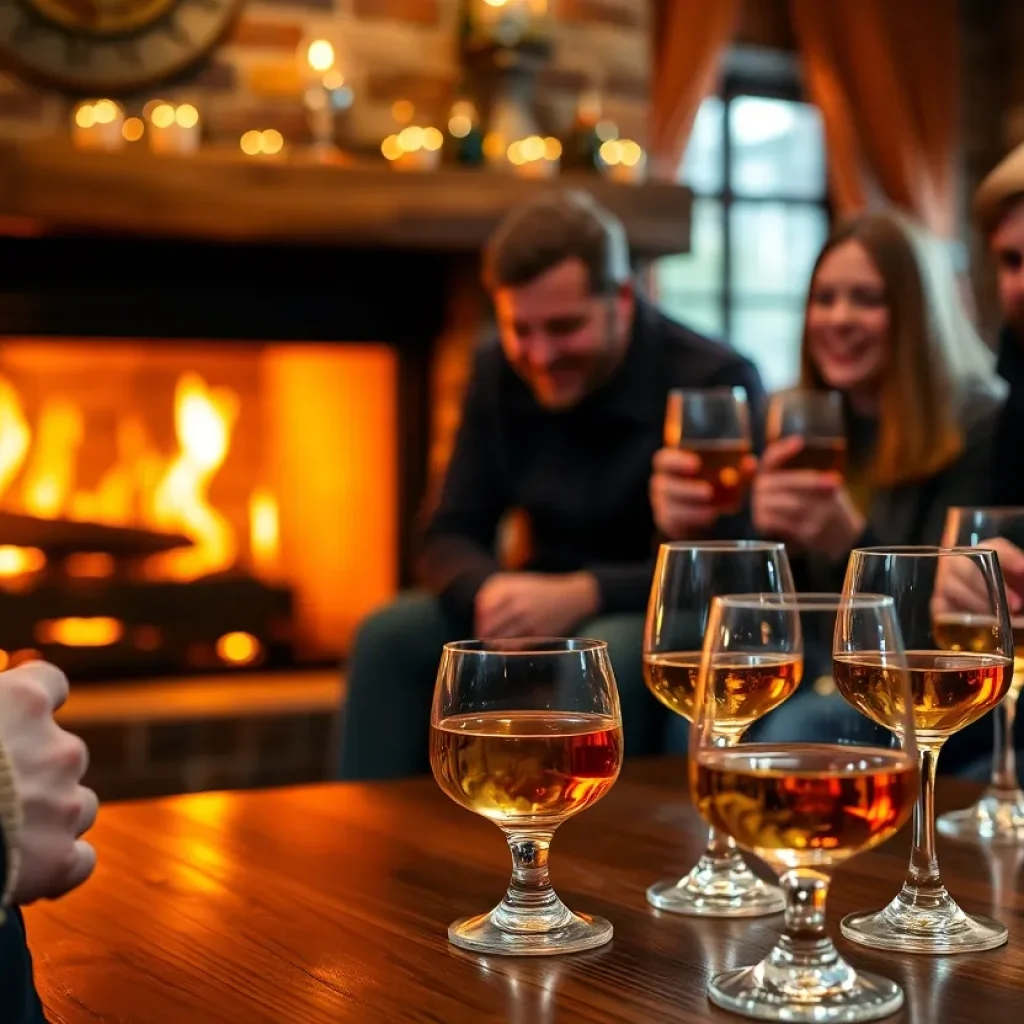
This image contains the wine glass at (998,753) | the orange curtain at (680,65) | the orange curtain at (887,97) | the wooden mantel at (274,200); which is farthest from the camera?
the orange curtain at (887,97)

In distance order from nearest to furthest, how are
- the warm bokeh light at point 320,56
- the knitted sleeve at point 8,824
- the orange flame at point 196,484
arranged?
1. the knitted sleeve at point 8,824
2. the warm bokeh light at point 320,56
3. the orange flame at point 196,484

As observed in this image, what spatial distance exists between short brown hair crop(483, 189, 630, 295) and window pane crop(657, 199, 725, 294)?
303 cm

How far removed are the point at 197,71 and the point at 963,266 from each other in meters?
3.03

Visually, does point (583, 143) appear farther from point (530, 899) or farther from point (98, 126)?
point (530, 899)

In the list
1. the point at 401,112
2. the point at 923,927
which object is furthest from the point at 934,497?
the point at 401,112

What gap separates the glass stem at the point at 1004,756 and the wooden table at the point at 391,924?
0.19ft

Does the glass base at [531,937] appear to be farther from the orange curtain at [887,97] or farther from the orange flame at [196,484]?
the orange curtain at [887,97]

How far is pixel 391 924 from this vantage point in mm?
1023

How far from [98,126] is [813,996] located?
2.65m

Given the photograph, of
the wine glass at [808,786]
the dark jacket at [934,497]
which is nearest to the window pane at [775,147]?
the dark jacket at [934,497]

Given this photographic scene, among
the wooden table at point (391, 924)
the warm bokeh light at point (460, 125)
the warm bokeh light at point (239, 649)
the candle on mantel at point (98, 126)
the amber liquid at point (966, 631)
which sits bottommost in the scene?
the warm bokeh light at point (239, 649)

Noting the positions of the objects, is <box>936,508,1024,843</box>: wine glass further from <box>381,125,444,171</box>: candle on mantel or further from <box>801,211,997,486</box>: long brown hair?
<box>381,125,444,171</box>: candle on mantel

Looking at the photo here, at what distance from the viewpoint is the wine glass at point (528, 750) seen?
896 mm

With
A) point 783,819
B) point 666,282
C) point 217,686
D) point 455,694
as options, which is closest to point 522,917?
point 455,694
